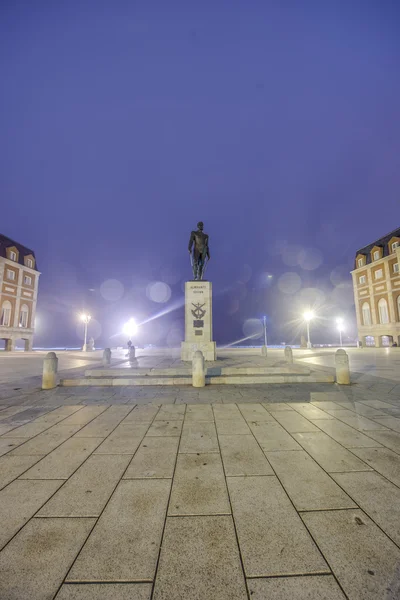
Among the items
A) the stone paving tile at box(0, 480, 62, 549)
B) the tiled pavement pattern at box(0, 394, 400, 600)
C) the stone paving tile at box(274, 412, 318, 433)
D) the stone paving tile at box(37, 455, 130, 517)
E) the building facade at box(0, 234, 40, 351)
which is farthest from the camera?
the building facade at box(0, 234, 40, 351)

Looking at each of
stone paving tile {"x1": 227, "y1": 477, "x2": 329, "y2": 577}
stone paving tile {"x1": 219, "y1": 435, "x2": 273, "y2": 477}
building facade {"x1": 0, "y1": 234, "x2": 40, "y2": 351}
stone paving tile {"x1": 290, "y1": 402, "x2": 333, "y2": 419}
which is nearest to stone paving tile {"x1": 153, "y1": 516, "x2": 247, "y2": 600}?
stone paving tile {"x1": 227, "y1": 477, "x2": 329, "y2": 577}

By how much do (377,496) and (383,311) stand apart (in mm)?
43081

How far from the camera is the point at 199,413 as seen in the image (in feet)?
19.4

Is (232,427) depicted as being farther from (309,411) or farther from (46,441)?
(46,441)

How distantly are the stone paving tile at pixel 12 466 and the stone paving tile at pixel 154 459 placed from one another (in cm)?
141

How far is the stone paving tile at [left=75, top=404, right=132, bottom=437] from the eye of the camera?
15.7ft

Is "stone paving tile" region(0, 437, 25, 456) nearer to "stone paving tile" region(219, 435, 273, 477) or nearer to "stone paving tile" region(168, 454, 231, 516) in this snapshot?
"stone paving tile" region(168, 454, 231, 516)

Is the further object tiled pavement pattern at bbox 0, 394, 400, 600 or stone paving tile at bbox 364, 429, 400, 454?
stone paving tile at bbox 364, 429, 400, 454

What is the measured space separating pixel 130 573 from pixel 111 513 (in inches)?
32.5

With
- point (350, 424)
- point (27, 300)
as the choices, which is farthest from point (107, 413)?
point (27, 300)

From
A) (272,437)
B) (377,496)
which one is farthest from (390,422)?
(377,496)

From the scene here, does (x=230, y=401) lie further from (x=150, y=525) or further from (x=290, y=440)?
(x=150, y=525)

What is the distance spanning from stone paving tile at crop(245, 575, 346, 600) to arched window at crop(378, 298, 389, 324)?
43783 millimetres

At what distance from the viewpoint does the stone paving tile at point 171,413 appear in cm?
559
